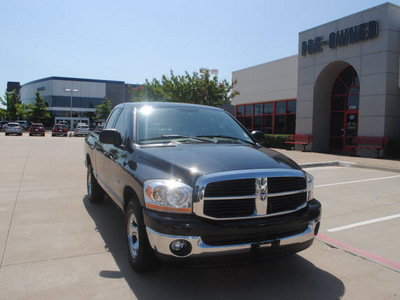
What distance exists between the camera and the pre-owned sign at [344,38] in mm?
15409

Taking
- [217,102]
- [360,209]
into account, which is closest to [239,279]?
[360,209]

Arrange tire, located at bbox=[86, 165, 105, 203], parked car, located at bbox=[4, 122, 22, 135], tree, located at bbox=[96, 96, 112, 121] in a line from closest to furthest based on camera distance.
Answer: tire, located at bbox=[86, 165, 105, 203] < parked car, located at bbox=[4, 122, 22, 135] < tree, located at bbox=[96, 96, 112, 121]

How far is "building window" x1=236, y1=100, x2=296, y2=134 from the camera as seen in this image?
22.6m

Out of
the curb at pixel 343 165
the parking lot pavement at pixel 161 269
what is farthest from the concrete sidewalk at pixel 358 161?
the parking lot pavement at pixel 161 269

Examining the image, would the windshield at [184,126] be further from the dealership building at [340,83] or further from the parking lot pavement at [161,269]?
the dealership building at [340,83]

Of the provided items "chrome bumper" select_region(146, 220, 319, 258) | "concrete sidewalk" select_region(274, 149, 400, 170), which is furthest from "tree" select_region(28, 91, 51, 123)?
"chrome bumper" select_region(146, 220, 319, 258)

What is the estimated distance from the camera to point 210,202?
9.50 feet

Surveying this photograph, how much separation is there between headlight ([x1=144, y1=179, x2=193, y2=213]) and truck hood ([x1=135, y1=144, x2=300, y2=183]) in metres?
0.13

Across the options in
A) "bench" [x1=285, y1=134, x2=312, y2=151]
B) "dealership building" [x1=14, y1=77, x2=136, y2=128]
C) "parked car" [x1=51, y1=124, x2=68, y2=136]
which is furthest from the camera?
"dealership building" [x1=14, y1=77, x2=136, y2=128]

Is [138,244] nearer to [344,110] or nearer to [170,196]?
[170,196]

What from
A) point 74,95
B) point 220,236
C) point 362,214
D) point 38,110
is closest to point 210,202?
point 220,236

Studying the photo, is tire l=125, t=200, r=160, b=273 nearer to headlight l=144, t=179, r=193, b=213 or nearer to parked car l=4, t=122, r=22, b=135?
headlight l=144, t=179, r=193, b=213

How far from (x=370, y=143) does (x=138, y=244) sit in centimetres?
1510

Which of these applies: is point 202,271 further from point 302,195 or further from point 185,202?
point 302,195
